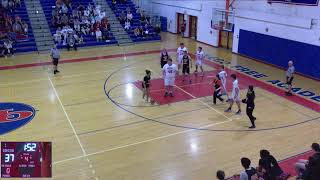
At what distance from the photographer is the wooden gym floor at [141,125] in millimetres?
9281

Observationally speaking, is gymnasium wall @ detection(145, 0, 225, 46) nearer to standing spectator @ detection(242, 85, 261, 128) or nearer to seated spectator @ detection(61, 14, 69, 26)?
seated spectator @ detection(61, 14, 69, 26)

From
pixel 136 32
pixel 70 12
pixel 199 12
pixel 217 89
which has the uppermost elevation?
pixel 199 12

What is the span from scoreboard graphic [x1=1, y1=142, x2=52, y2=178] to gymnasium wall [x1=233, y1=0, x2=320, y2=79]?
15.5 meters

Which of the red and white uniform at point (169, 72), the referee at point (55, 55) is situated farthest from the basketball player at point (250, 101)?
the referee at point (55, 55)

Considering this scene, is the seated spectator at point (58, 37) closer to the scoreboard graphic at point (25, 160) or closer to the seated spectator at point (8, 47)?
the seated spectator at point (8, 47)

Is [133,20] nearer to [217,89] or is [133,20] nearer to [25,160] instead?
[217,89]

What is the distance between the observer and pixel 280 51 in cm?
1917

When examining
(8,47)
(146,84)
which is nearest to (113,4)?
(8,47)

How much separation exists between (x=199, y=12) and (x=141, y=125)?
16.2m

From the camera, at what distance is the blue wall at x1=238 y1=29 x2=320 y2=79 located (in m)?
17.4

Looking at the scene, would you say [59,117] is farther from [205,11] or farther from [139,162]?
[205,11]

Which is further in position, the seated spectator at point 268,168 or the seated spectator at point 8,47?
the seated spectator at point 8,47

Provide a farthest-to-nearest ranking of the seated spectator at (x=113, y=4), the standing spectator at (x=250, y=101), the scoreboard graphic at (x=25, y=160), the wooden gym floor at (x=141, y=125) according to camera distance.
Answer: the seated spectator at (x=113, y=4)
the standing spectator at (x=250, y=101)
the wooden gym floor at (x=141, y=125)
the scoreboard graphic at (x=25, y=160)

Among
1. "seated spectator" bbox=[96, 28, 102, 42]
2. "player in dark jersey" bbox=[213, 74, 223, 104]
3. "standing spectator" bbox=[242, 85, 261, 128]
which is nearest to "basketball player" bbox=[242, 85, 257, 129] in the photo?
"standing spectator" bbox=[242, 85, 261, 128]
